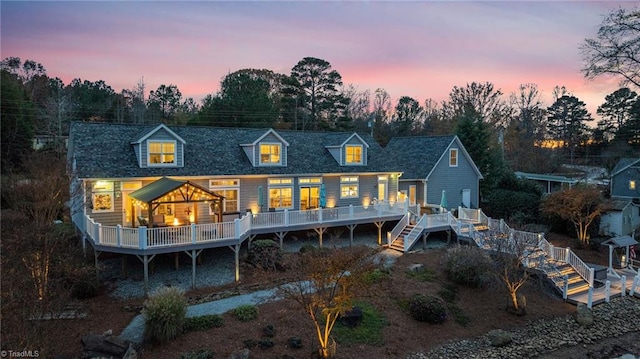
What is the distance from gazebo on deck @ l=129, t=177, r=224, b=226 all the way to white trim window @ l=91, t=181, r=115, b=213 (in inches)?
45.4

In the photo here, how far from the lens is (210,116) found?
40.5 metres

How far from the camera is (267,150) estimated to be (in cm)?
2222

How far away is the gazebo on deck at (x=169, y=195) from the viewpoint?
613 inches

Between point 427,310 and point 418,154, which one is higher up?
point 418,154

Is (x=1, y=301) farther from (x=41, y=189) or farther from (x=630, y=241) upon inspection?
(x=630, y=241)

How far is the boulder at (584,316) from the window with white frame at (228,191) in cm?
1637

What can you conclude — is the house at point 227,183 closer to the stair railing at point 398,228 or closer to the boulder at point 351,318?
the stair railing at point 398,228

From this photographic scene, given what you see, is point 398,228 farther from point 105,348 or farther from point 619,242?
point 105,348

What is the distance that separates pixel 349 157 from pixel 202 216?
32.8 feet

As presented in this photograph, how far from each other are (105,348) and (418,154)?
23835 millimetres

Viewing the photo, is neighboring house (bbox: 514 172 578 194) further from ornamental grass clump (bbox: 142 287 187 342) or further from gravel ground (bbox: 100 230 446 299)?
ornamental grass clump (bbox: 142 287 187 342)

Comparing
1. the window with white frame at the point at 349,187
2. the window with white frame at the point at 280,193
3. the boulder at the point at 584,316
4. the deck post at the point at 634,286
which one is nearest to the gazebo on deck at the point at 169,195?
the window with white frame at the point at 280,193

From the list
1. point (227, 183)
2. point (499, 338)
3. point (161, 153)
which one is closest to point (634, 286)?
point (499, 338)

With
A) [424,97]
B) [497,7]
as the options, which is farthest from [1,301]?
[424,97]
